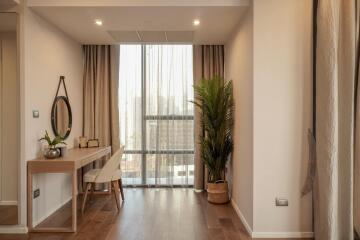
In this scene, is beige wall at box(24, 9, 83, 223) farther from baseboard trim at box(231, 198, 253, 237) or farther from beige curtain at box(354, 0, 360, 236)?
beige curtain at box(354, 0, 360, 236)

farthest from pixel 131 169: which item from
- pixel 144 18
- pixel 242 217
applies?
pixel 144 18

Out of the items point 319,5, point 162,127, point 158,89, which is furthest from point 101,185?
point 319,5

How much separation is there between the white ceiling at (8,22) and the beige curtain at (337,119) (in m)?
3.19

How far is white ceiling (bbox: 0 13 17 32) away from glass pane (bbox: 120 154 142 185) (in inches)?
104

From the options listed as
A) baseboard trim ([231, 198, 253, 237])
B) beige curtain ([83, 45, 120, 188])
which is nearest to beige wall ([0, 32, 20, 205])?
beige curtain ([83, 45, 120, 188])

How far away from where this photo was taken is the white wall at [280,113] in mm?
2852

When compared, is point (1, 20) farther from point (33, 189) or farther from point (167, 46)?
point (167, 46)

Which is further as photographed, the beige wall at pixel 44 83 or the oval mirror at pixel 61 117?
the oval mirror at pixel 61 117

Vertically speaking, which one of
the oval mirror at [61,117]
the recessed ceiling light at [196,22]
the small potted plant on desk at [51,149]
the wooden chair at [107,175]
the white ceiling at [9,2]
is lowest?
the wooden chair at [107,175]

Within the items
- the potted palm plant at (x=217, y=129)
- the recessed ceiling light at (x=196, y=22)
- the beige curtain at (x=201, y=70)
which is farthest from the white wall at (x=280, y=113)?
the beige curtain at (x=201, y=70)

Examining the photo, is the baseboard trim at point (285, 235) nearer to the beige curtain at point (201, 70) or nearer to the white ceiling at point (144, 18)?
the beige curtain at point (201, 70)

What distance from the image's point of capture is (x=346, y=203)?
2.53m

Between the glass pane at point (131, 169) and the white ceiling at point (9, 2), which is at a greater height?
the white ceiling at point (9, 2)

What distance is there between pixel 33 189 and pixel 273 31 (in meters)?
3.21
